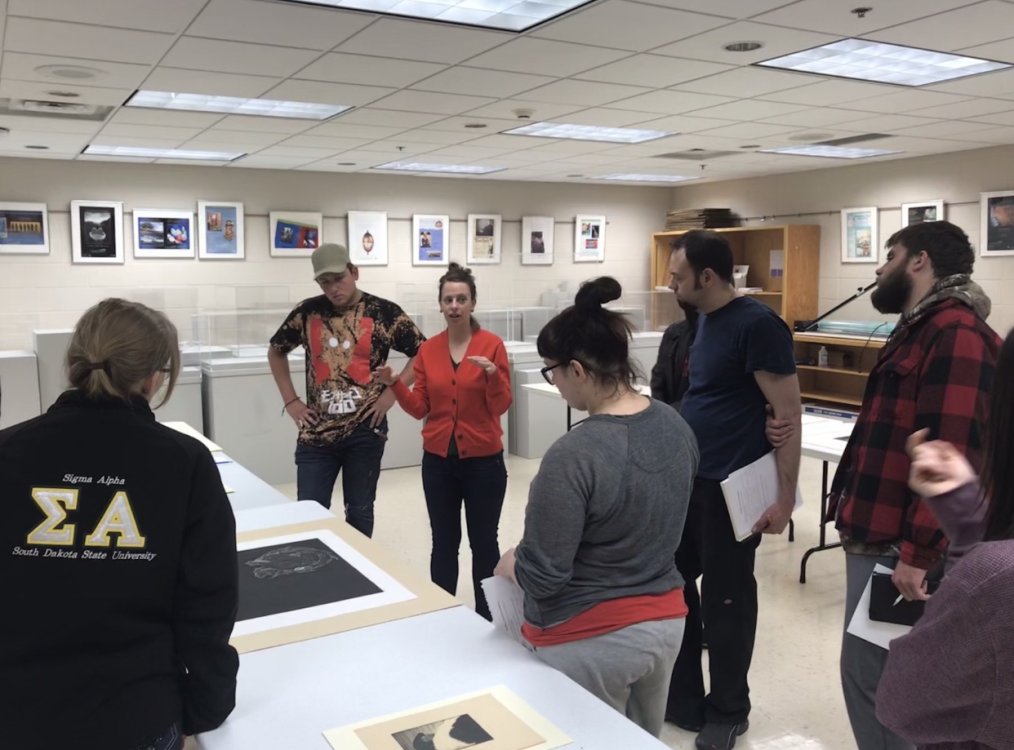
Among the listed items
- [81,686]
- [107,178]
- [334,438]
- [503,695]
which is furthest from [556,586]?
[107,178]

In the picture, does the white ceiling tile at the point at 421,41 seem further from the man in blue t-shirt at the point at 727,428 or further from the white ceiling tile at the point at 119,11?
the man in blue t-shirt at the point at 727,428

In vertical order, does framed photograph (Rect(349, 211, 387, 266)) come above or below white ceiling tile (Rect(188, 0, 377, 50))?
below

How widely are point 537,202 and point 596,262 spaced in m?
1.03

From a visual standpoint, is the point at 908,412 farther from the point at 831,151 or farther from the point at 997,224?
the point at 997,224

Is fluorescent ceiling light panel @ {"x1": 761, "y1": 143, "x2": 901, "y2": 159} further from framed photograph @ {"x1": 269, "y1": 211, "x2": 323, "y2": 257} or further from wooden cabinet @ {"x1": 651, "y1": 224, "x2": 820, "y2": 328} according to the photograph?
framed photograph @ {"x1": 269, "y1": 211, "x2": 323, "y2": 257}

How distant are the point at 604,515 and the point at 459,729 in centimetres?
44

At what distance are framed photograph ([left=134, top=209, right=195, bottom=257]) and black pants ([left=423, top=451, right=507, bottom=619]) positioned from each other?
567cm

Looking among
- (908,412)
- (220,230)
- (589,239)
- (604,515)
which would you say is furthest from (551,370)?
(589,239)

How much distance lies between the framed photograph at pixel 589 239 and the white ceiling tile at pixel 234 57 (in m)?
6.04

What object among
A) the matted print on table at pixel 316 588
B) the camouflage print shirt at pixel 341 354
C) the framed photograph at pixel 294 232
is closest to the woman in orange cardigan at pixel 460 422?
the camouflage print shirt at pixel 341 354

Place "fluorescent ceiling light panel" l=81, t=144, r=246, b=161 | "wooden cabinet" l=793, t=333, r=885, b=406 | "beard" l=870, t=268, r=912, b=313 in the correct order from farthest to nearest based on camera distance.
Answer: "wooden cabinet" l=793, t=333, r=885, b=406 → "fluorescent ceiling light panel" l=81, t=144, r=246, b=161 → "beard" l=870, t=268, r=912, b=313

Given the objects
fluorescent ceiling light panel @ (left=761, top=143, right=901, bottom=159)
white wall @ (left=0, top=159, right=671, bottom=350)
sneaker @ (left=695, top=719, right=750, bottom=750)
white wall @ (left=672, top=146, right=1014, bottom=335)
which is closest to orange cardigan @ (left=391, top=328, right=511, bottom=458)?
sneaker @ (left=695, top=719, right=750, bottom=750)

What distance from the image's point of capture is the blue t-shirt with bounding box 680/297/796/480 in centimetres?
228

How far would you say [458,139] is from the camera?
6434 mm
